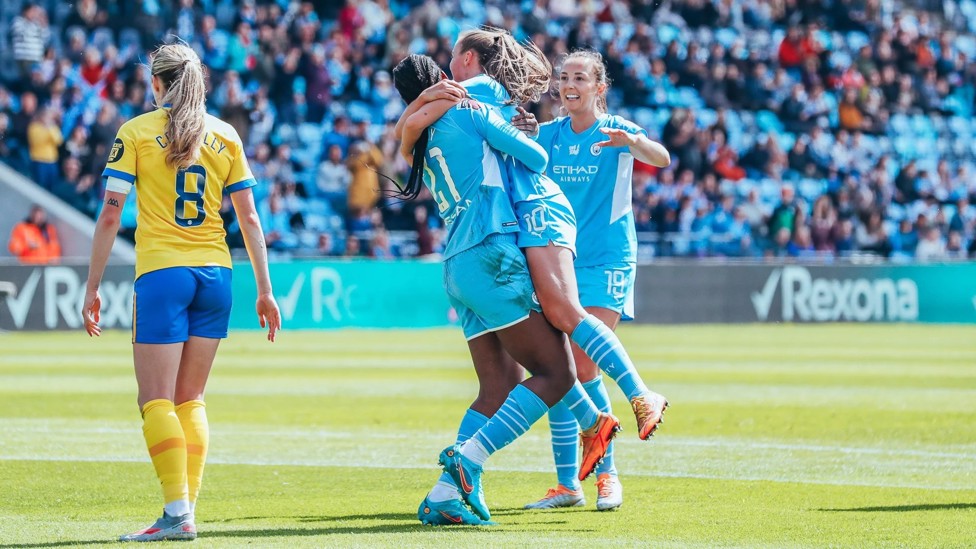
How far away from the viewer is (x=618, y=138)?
267 inches

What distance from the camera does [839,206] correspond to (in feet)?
99.5

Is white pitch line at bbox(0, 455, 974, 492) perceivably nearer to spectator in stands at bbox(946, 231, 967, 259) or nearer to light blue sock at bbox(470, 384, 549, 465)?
light blue sock at bbox(470, 384, 549, 465)

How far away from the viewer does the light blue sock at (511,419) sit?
20.2ft

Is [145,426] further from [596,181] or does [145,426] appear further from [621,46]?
[621,46]

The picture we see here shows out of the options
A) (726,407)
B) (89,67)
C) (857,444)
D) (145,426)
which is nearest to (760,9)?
(89,67)

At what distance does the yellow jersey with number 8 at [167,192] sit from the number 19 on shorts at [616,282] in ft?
6.78

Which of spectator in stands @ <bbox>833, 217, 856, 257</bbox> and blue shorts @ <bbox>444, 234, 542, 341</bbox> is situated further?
spectator in stands @ <bbox>833, 217, 856, 257</bbox>

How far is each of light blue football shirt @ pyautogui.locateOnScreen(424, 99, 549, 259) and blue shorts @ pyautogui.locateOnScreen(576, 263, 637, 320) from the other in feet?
3.70

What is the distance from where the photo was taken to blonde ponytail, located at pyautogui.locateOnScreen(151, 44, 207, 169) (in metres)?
5.86

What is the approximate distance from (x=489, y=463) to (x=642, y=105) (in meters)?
22.0

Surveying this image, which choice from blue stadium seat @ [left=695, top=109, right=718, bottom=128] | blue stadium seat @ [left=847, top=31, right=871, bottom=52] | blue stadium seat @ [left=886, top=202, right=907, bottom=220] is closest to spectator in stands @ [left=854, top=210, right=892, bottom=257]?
blue stadium seat @ [left=886, top=202, right=907, bottom=220]

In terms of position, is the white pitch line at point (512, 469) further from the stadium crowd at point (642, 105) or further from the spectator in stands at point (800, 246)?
the spectator in stands at point (800, 246)

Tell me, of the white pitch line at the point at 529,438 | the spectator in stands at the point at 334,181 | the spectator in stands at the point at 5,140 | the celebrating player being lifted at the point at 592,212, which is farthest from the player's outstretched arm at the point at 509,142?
the spectator in stands at the point at 334,181

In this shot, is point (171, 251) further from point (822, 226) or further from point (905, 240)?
point (905, 240)
